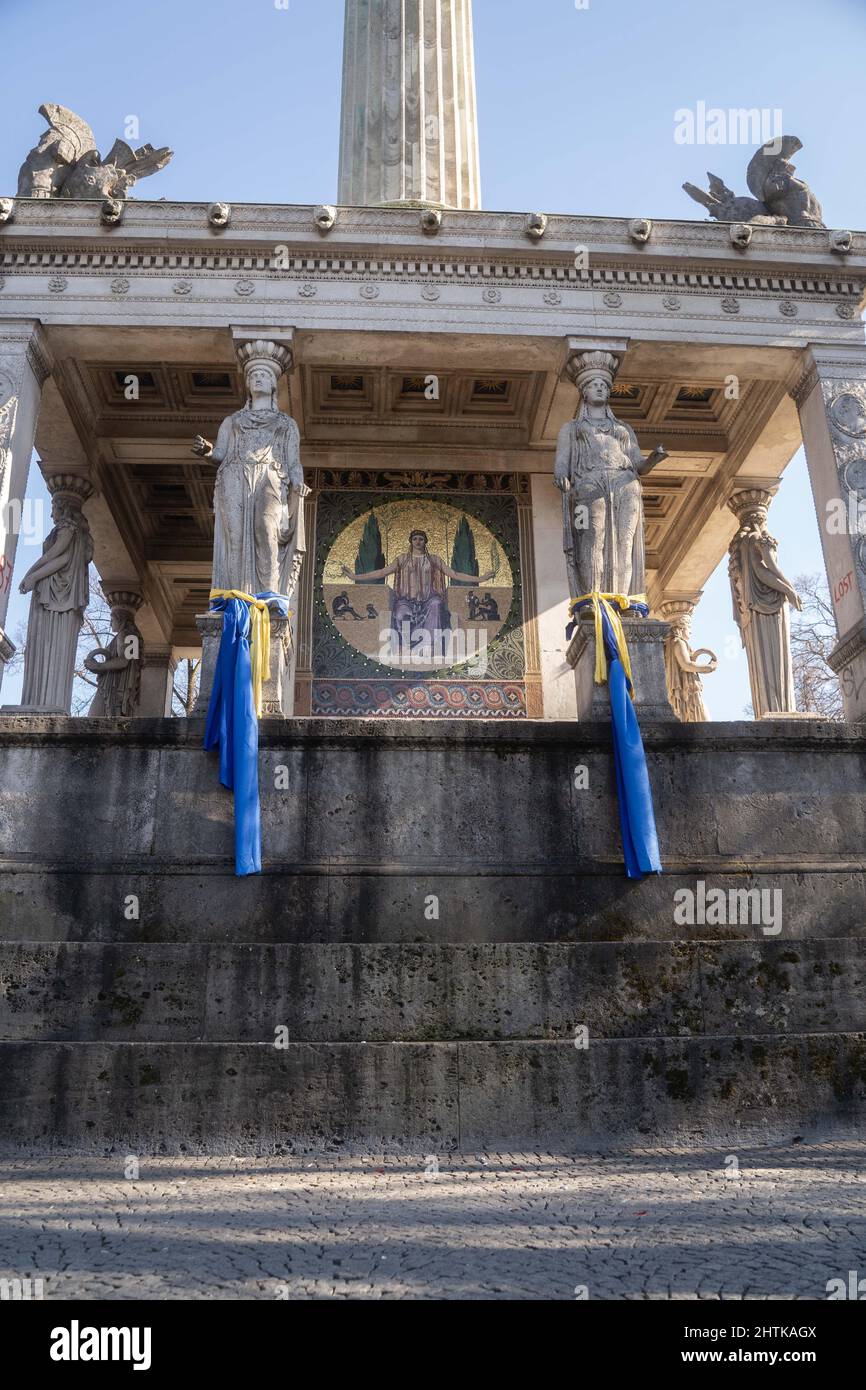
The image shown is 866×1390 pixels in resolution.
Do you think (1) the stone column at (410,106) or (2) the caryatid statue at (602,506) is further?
(1) the stone column at (410,106)

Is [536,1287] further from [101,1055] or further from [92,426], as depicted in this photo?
[92,426]

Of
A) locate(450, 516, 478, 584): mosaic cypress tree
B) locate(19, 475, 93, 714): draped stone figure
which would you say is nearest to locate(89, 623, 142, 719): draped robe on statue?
locate(19, 475, 93, 714): draped stone figure

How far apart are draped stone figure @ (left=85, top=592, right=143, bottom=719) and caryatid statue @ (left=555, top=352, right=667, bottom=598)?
8427mm

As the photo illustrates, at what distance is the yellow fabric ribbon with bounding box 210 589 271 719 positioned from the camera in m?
9.77

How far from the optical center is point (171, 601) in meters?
20.0

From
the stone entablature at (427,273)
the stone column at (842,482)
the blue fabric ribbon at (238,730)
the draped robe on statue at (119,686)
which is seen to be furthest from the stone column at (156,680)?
the stone column at (842,482)

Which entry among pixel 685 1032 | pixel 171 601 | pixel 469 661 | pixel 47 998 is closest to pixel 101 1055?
pixel 47 998

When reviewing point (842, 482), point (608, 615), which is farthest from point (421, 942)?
point (842, 482)

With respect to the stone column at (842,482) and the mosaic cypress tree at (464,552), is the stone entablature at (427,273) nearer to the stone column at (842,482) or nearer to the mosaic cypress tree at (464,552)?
the stone column at (842,482)

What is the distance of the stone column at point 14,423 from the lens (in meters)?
11.6

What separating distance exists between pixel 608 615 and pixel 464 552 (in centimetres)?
516

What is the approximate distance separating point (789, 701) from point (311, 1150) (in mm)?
10803

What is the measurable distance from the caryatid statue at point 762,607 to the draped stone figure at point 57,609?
9.02 metres

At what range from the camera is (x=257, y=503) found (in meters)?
10.7
